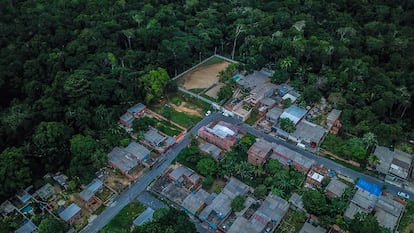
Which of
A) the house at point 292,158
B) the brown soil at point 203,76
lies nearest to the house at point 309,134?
the house at point 292,158

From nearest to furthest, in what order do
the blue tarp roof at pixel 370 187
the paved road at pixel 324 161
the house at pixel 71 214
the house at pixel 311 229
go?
the house at pixel 311 229, the house at pixel 71 214, the blue tarp roof at pixel 370 187, the paved road at pixel 324 161

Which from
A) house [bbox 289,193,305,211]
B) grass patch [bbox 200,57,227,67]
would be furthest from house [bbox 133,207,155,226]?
grass patch [bbox 200,57,227,67]

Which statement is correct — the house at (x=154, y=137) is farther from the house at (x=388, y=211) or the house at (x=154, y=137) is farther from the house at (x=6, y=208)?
the house at (x=388, y=211)

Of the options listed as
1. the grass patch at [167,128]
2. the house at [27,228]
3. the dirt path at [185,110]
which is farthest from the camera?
the dirt path at [185,110]

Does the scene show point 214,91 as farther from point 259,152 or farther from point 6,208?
point 6,208

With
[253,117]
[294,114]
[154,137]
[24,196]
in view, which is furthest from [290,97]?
[24,196]

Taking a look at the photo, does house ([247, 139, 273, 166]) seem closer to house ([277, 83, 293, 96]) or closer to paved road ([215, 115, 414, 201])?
paved road ([215, 115, 414, 201])
